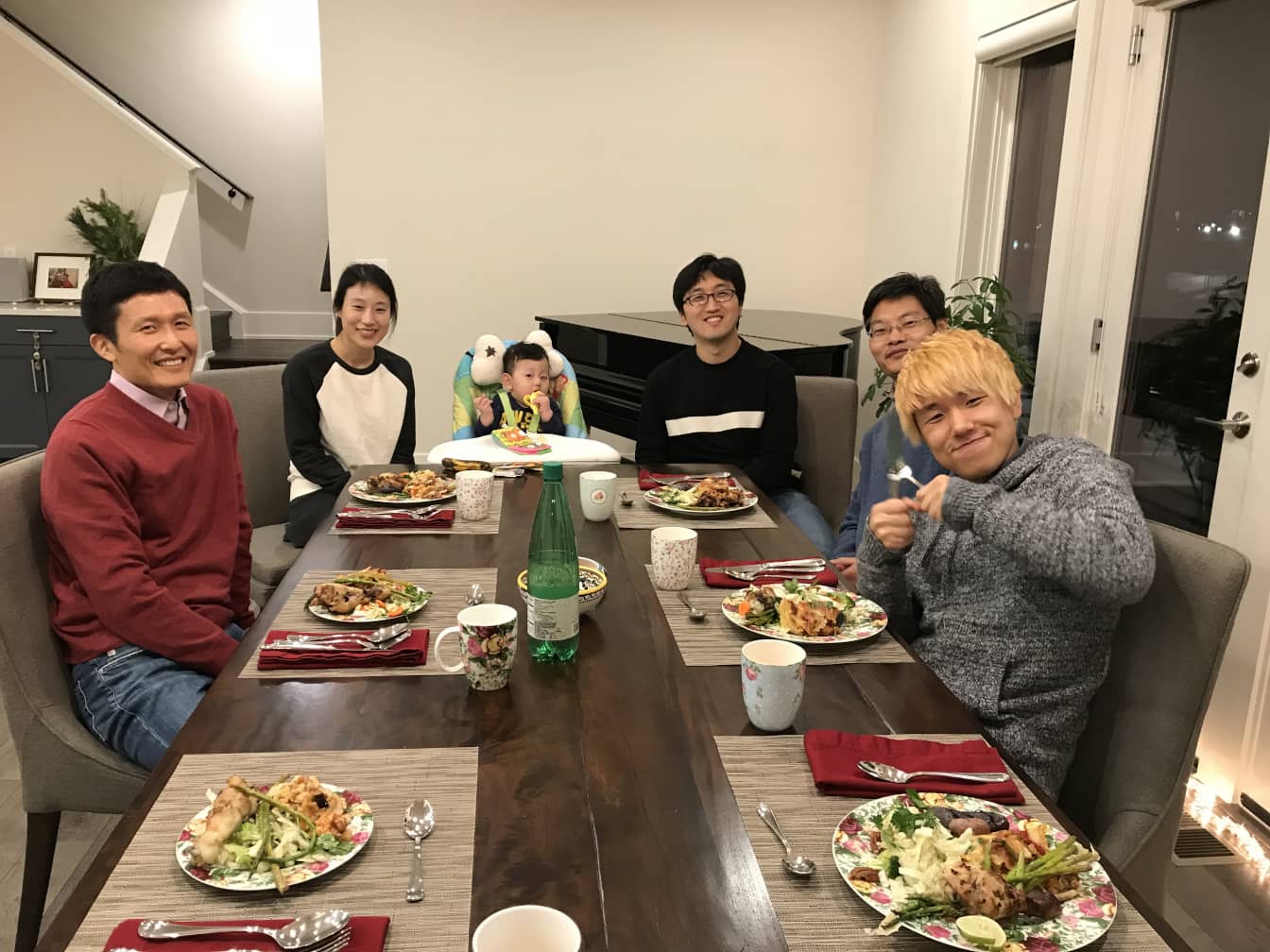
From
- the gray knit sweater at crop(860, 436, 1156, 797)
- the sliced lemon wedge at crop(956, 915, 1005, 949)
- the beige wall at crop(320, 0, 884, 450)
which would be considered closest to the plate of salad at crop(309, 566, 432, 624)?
the gray knit sweater at crop(860, 436, 1156, 797)

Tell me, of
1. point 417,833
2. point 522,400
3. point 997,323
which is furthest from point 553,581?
point 997,323

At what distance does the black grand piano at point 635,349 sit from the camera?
3.82 meters

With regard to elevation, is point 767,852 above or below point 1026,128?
below

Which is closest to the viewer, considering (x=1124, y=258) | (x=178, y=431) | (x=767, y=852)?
(x=767, y=852)

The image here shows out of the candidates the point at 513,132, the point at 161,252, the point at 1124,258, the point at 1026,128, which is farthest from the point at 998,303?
the point at 161,252

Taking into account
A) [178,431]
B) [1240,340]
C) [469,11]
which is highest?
[469,11]

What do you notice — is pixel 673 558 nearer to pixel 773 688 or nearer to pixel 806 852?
pixel 773 688

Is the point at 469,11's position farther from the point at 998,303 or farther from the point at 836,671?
the point at 836,671

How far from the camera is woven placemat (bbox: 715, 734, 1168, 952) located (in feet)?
2.87

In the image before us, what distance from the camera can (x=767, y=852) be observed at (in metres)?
0.99

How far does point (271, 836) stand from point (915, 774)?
692 mm

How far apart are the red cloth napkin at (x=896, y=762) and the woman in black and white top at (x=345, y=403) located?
192 cm

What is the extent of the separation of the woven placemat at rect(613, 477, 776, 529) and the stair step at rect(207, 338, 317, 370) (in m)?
4.12

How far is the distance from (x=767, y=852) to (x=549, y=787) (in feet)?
0.84
